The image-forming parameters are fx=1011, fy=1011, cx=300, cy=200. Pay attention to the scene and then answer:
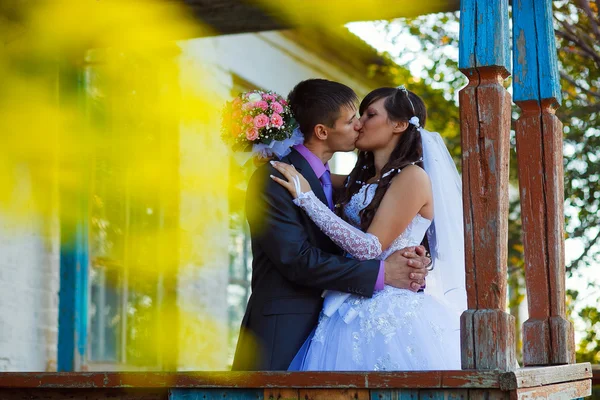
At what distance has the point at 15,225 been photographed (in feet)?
20.0

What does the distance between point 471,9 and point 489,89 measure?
1.05ft

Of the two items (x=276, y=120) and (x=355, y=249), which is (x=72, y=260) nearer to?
(x=276, y=120)

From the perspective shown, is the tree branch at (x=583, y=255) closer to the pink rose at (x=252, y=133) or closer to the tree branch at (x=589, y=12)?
the tree branch at (x=589, y=12)

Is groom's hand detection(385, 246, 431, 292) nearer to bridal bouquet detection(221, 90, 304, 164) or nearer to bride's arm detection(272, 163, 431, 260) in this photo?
bride's arm detection(272, 163, 431, 260)

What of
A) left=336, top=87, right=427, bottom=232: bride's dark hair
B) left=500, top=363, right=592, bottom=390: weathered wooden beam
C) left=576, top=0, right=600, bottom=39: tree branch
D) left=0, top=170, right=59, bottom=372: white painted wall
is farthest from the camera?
left=576, top=0, right=600, bottom=39: tree branch

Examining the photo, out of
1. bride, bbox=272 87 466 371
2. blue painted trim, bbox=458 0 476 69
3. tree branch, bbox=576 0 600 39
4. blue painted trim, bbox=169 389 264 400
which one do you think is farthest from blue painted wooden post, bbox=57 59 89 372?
tree branch, bbox=576 0 600 39

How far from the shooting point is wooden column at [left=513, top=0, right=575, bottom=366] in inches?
180

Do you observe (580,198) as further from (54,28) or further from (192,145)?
(54,28)

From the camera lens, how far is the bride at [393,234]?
4059 millimetres

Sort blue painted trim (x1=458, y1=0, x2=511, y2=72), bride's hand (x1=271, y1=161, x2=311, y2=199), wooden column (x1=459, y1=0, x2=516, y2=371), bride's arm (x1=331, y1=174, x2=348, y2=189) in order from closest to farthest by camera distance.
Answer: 1. wooden column (x1=459, y1=0, x2=516, y2=371)
2. blue painted trim (x1=458, y1=0, x2=511, y2=72)
3. bride's hand (x1=271, y1=161, x2=311, y2=199)
4. bride's arm (x1=331, y1=174, x2=348, y2=189)

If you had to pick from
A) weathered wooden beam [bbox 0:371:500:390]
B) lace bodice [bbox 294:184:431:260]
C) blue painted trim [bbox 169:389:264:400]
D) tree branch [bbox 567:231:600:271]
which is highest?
tree branch [bbox 567:231:600:271]

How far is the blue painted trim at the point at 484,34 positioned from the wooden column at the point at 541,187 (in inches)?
41.6

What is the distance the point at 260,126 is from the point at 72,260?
2573 mm

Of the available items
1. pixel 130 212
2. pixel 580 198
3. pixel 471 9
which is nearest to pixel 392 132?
pixel 471 9
